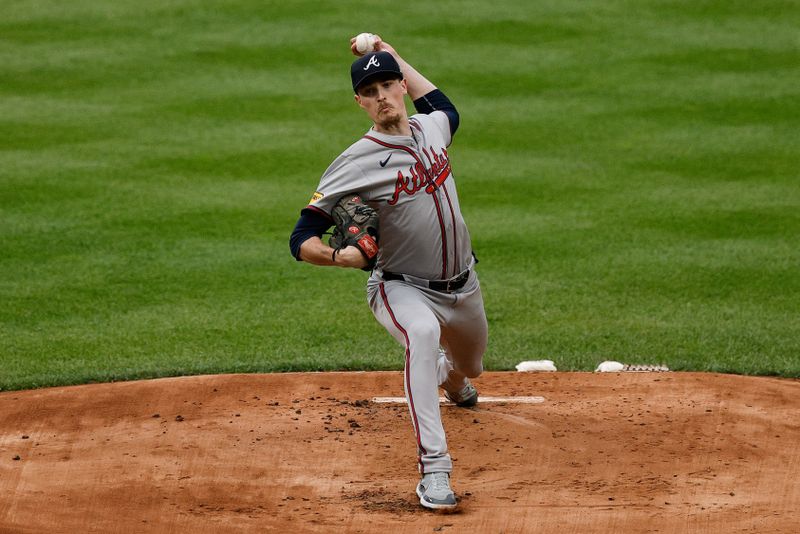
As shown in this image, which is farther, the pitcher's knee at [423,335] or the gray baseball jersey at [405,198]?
the gray baseball jersey at [405,198]

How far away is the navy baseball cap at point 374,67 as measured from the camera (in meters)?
5.00

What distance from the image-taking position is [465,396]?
598 centimetres

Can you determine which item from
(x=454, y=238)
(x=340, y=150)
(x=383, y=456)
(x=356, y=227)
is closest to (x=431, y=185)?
(x=454, y=238)

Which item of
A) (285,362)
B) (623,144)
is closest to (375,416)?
(285,362)

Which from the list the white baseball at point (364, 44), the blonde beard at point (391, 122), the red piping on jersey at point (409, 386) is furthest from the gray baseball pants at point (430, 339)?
the white baseball at point (364, 44)

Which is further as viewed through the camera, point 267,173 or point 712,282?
point 267,173

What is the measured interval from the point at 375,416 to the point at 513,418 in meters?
0.73

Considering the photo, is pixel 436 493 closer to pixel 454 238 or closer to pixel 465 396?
pixel 454 238

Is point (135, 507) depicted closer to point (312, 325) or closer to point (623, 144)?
point (312, 325)

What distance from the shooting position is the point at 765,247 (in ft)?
30.2

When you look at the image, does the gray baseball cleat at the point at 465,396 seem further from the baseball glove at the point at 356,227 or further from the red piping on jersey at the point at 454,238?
the baseball glove at the point at 356,227

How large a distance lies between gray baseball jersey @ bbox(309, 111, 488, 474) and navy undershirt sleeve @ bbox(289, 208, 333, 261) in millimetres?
52

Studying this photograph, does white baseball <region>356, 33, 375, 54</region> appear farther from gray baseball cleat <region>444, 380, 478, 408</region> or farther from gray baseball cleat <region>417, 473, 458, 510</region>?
gray baseball cleat <region>417, 473, 458, 510</region>

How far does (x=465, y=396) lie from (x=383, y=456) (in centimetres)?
80
